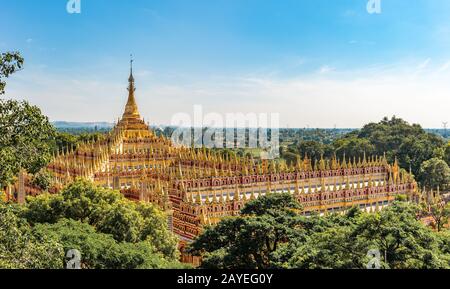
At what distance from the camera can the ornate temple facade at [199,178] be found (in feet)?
103

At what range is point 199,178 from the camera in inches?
1355

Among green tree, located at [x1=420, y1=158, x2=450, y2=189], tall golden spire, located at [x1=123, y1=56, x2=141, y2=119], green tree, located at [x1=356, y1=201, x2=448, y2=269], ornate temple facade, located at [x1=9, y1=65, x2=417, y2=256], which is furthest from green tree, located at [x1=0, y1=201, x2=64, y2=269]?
green tree, located at [x1=420, y1=158, x2=450, y2=189]

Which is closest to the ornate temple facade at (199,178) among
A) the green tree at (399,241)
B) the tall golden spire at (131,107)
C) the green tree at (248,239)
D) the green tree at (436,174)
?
the tall golden spire at (131,107)

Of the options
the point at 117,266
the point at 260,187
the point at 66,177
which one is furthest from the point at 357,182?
the point at 117,266

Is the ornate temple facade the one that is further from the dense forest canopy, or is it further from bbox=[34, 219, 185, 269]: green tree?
bbox=[34, 219, 185, 269]: green tree

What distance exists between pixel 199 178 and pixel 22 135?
820 inches

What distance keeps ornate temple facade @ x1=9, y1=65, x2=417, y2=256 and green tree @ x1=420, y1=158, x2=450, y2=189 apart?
14136 mm

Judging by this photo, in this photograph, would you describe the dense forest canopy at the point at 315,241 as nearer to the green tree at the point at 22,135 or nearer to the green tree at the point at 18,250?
the green tree at the point at 18,250

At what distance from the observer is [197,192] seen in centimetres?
3362

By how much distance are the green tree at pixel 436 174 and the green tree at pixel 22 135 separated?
169ft

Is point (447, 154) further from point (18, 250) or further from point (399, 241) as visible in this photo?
point (18, 250)

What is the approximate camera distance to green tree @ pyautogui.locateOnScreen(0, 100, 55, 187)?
13.8m

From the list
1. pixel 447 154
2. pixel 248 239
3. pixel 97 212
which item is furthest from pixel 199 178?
pixel 447 154
